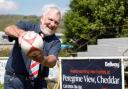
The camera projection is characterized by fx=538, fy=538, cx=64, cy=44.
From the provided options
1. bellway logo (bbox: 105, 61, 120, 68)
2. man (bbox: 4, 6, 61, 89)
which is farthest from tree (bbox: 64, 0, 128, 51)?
man (bbox: 4, 6, 61, 89)

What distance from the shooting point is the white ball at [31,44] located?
5.96 meters

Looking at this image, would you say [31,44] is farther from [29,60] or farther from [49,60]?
[29,60]

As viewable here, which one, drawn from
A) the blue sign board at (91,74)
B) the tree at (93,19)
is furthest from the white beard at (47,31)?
the tree at (93,19)

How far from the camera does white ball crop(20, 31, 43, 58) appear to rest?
5.96 meters

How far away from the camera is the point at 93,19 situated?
36.9 metres

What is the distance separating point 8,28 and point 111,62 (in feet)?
24.9

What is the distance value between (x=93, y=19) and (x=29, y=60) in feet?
100

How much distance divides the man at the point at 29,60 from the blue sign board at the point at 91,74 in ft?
22.4

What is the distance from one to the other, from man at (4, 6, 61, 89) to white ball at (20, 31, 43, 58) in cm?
10

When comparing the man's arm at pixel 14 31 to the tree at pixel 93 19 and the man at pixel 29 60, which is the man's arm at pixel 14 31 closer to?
the man at pixel 29 60

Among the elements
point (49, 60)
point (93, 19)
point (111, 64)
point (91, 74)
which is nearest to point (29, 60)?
point (49, 60)

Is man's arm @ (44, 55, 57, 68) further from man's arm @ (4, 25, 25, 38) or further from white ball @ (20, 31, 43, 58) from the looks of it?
man's arm @ (4, 25, 25, 38)

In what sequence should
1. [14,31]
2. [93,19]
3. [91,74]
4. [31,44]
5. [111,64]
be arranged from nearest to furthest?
1. [31,44]
2. [14,31]
3. [111,64]
4. [91,74]
5. [93,19]

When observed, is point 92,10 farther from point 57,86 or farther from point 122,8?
point 57,86
